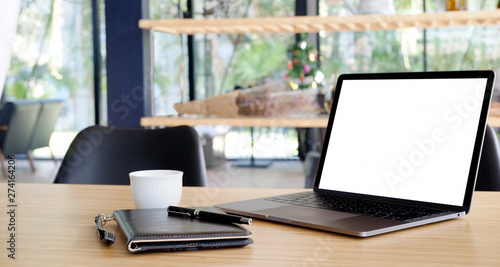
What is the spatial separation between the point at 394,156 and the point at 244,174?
4.80 metres

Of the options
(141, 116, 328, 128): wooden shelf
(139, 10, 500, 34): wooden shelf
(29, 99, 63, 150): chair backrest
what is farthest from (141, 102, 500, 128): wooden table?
(29, 99, 63, 150): chair backrest

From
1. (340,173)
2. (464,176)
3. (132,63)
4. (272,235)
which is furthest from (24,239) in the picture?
(132,63)

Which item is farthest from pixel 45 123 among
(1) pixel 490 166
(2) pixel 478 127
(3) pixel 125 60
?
(2) pixel 478 127

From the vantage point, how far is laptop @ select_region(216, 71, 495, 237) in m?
0.92

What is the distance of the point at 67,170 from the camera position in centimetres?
158

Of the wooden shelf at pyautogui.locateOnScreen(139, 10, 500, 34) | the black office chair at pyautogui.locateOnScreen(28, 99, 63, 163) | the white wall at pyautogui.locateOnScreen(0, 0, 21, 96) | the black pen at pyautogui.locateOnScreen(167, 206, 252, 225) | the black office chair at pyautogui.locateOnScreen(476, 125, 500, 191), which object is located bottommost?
the black office chair at pyautogui.locateOnScreen(28, 99, 63, 163)

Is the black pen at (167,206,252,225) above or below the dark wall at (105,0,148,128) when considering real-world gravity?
below

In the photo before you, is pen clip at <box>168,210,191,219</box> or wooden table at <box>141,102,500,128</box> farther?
wooden table at <box>141,102,500,128</box>

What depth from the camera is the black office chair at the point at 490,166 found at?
59.1 inches

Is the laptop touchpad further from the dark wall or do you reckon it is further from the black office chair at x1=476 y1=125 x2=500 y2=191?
the dark wall

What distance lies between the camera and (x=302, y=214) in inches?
36.4

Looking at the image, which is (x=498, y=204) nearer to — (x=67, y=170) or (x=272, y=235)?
(x=272, y=235)

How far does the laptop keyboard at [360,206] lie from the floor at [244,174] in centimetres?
400

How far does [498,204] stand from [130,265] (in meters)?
0.68
